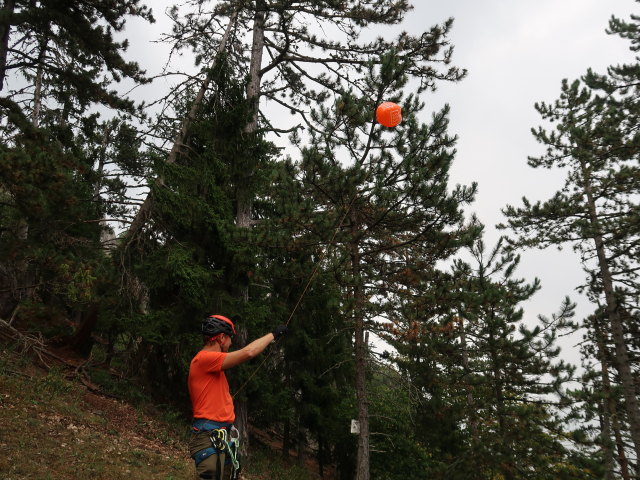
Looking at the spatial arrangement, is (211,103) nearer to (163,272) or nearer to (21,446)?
(163,272)

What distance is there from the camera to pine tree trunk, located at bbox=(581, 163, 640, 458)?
11.9 m

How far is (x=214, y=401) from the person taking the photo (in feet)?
12.5

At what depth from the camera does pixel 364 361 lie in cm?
1027

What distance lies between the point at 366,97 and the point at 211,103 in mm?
5285

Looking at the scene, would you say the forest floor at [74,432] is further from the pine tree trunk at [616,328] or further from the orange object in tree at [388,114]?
the pine tree trunk at [616,328]

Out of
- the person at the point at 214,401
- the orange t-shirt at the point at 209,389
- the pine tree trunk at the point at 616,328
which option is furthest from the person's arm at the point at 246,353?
the pine tree trunk at the point at 616,328

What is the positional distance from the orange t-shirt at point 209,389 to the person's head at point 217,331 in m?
0.15

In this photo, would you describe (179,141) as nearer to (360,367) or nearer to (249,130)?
(249,130)

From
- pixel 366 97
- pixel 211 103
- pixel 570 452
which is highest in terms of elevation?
pixel 211 103

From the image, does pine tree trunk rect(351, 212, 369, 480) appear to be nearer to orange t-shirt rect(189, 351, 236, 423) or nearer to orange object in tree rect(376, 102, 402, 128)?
orange object in tree rect(376, 102, 402, 128)

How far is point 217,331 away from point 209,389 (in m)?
0.54

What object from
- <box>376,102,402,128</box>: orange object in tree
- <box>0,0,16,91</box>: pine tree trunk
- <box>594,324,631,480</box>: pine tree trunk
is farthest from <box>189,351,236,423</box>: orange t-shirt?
<box>594,324,631,480</box>: pine tree trunk

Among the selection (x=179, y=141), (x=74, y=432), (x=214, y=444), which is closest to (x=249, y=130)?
(x=179, y=141)

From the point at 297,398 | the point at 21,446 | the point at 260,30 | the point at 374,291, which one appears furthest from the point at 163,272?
the point at 297,398
